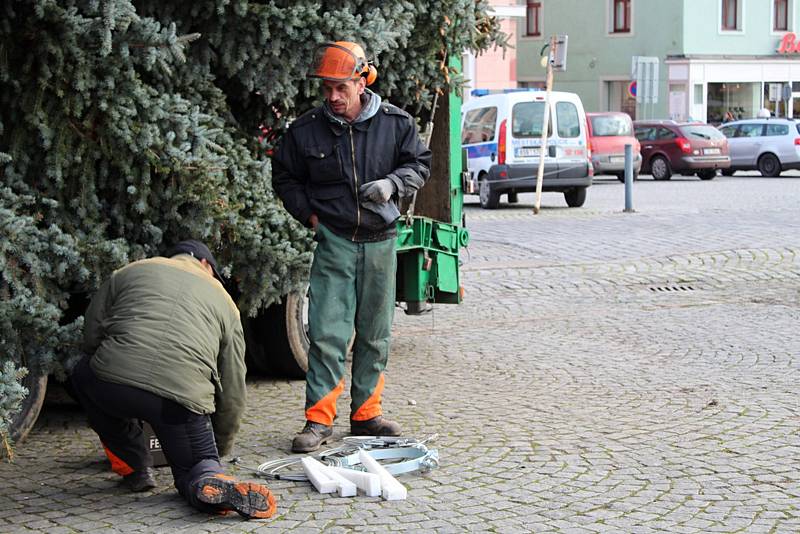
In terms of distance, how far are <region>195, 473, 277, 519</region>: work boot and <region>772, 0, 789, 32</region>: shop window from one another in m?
50.1

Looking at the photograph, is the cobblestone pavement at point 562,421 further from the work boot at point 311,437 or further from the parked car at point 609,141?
the parked car at point 609,141

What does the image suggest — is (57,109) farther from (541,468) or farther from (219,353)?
(541,468)

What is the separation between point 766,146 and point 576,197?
12.0 meters

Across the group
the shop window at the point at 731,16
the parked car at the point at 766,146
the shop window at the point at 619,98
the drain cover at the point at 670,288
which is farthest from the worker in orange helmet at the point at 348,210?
the shop window at the point at 731,16

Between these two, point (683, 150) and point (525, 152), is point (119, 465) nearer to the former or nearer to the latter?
point (525, 152)

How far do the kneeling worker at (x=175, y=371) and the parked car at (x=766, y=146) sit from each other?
28.2 meters

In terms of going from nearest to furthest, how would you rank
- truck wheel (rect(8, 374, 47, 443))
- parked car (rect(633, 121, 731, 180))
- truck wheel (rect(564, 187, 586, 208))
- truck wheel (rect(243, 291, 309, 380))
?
1. truck wheel (rect(8, 374, 47, 443))
2. truck wheel (rect(243, 291, 309, 380))
3. truck wheel (rect(564, 187, 586, 208))
4. parked car (rect(633, 121, 731, 180))

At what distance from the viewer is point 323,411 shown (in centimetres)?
642

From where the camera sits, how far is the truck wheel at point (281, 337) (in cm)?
776

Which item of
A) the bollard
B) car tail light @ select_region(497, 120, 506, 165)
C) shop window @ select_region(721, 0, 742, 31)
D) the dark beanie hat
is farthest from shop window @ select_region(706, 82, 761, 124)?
the dark beanie hat

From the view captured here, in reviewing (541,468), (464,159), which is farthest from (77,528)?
(464,159)

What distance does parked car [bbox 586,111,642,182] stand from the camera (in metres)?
30.0

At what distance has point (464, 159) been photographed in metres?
9.31

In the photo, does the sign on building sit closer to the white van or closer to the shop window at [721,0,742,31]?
the white van
